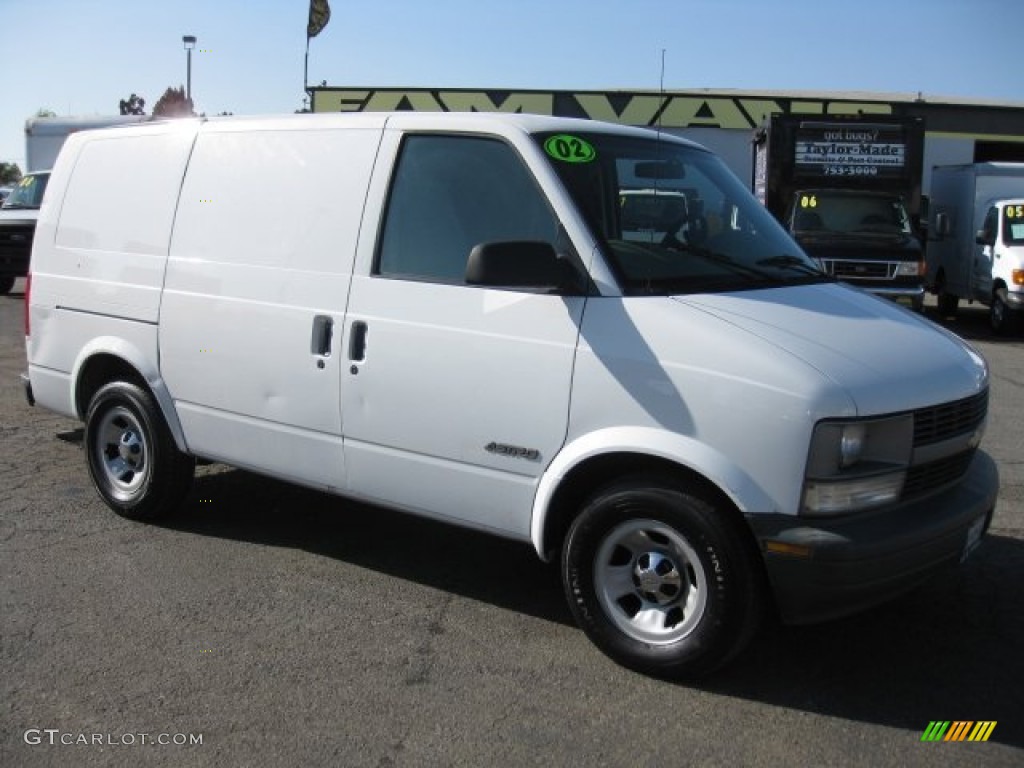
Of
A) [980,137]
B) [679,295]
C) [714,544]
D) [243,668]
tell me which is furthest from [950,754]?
[980,137]

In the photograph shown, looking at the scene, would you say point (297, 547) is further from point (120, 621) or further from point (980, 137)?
point (980, 137)

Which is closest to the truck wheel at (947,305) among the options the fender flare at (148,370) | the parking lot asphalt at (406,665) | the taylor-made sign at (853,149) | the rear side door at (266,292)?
the taylor-made sign at (853,149)

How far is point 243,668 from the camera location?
11.9 feet

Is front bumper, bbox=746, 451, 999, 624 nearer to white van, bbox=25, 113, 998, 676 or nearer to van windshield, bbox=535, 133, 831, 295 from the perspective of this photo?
white van, bbox=25, 113, 998, 676

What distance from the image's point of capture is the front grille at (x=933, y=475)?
3.45 metres

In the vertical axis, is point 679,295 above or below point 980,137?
below

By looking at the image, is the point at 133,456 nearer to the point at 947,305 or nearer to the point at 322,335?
the point at 322,335

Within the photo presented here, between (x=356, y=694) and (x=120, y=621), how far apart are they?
1.21 m

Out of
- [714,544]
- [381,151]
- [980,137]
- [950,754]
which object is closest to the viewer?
[950,754]

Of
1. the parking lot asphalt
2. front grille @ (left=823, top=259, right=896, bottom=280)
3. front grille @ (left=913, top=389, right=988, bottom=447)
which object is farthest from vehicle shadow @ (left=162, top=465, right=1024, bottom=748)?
front grille @ (left=823, top=259, right=896, bottom=280)

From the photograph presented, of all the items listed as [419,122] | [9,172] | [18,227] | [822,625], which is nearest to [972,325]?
[822,625]

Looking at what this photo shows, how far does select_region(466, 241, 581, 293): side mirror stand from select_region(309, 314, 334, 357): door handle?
0.86 metres

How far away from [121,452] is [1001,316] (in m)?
13.2

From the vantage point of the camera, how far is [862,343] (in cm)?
352
